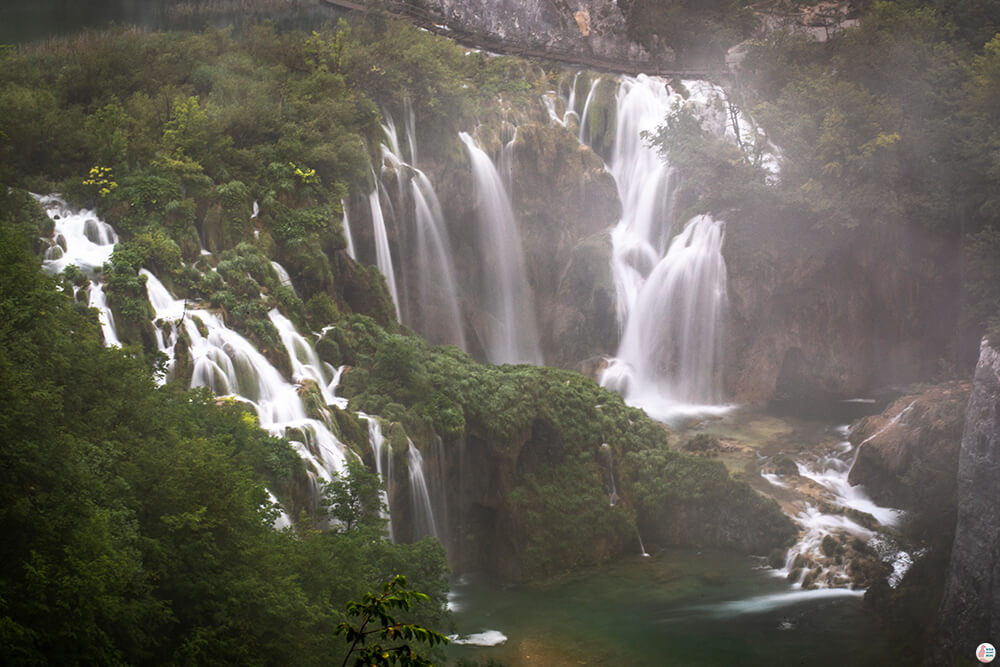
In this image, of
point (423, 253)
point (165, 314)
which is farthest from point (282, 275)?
point (423, 253)

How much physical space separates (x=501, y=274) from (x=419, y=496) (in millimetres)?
13543

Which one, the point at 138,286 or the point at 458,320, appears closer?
the point at 138,286

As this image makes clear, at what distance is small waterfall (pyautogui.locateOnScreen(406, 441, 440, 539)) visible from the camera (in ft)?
69.7

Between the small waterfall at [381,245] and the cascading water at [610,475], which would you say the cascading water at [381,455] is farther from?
the small waterfall at [381,245]

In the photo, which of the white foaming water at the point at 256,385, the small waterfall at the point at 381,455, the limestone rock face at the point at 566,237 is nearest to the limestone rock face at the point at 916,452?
the limestone rock face at the point at 566,237

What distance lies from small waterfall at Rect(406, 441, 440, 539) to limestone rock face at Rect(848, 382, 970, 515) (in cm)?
1035

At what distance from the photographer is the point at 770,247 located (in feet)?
105

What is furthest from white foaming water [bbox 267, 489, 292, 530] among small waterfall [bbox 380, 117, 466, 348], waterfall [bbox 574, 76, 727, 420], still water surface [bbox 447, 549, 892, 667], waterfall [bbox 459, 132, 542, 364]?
waterfall [bbox 459, 132, 542, 364]

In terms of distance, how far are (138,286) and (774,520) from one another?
14173 mm

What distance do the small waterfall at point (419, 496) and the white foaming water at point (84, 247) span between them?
242 inches

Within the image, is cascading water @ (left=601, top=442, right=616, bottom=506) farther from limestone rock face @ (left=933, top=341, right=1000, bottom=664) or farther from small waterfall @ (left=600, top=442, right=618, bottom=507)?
limestone rock face @ (left=933, top=341, right=1000, bottom=664)

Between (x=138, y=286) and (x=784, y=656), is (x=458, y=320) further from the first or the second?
(x=784, y=656)

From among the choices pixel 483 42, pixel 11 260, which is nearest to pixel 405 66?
pixel 483 42

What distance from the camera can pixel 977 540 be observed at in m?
17.3
